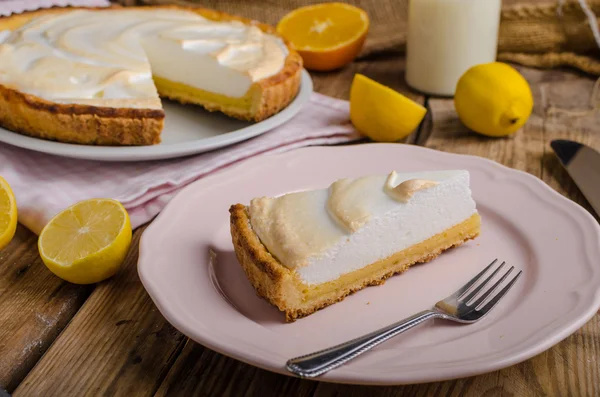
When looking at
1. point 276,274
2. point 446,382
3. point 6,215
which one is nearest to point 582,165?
point 446,382

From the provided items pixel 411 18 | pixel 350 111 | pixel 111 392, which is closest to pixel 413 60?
pixel 411 18

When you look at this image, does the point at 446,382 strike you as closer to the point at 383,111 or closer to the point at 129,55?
the point at 383,111

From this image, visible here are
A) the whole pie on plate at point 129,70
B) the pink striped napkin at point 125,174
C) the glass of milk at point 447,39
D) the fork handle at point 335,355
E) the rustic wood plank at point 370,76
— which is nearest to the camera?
the fork handle at point 335,355

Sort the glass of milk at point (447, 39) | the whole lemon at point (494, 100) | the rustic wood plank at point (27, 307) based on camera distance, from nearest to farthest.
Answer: the rustic wood plank at point (27, 307) → the whole lemon at point (494, 100) → the glass of milk at point (447, 39)

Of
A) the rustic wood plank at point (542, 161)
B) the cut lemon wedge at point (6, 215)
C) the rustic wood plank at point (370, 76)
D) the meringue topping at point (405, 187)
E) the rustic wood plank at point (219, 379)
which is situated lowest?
the rustic wood plank at point (370, 76)

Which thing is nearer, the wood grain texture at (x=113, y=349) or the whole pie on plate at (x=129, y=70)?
the wood grain texture at (x=113, y=349)

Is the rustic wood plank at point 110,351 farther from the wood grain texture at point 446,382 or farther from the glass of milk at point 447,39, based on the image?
the glass of milk at point 447,39

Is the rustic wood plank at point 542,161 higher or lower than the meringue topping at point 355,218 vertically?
lower

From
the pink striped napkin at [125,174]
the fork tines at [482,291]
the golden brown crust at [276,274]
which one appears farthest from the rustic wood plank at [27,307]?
the fork tines at [482,291]
